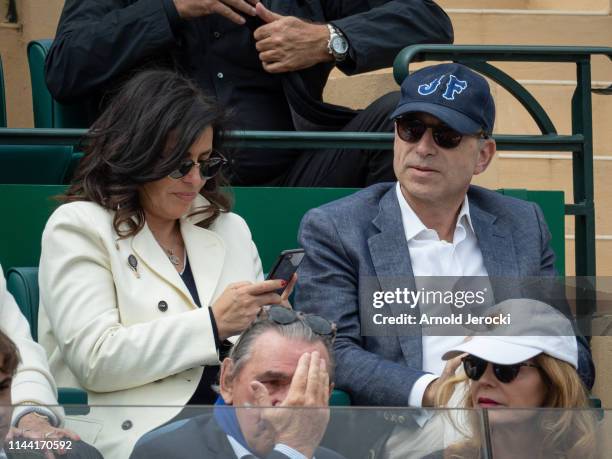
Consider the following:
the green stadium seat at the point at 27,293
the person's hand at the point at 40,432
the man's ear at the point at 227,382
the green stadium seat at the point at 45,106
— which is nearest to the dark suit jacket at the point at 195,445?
the person's hand at the point at 40,432

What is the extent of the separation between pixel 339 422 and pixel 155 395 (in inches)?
48.2

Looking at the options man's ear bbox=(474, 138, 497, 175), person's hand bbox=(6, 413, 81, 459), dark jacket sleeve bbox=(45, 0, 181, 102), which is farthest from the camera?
dark jacket sleeve bbox=(45, 0, 181, 102)

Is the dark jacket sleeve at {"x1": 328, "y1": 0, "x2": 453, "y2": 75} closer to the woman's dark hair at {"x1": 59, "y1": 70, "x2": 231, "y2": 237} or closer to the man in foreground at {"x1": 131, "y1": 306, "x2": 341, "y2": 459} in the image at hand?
the woman's dark hair at {"x1": 59, "y1": 70, "x2": 231, "y2": 237}

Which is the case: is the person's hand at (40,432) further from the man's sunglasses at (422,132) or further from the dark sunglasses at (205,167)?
the man's sunglasses at (422,132)

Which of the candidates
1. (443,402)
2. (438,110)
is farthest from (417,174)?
(443,402)

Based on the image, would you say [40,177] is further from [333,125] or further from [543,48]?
[543,48]

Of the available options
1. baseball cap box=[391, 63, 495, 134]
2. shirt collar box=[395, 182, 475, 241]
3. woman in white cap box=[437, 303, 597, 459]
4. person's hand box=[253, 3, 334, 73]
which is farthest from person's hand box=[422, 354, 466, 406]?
person's hand box=[253, 3, 334, 73]

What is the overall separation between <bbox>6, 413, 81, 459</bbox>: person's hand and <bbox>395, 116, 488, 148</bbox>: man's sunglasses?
5.79 ft

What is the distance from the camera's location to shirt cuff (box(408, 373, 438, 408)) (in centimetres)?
364

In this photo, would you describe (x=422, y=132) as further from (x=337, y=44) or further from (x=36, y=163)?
(x=36, y=163)

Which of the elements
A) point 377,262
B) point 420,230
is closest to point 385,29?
point 420,230

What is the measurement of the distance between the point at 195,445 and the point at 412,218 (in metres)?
1.66

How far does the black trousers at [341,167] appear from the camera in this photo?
4.80 meters

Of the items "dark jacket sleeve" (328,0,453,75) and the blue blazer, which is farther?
"dark jacket sleeve" (328,0,453,75)
